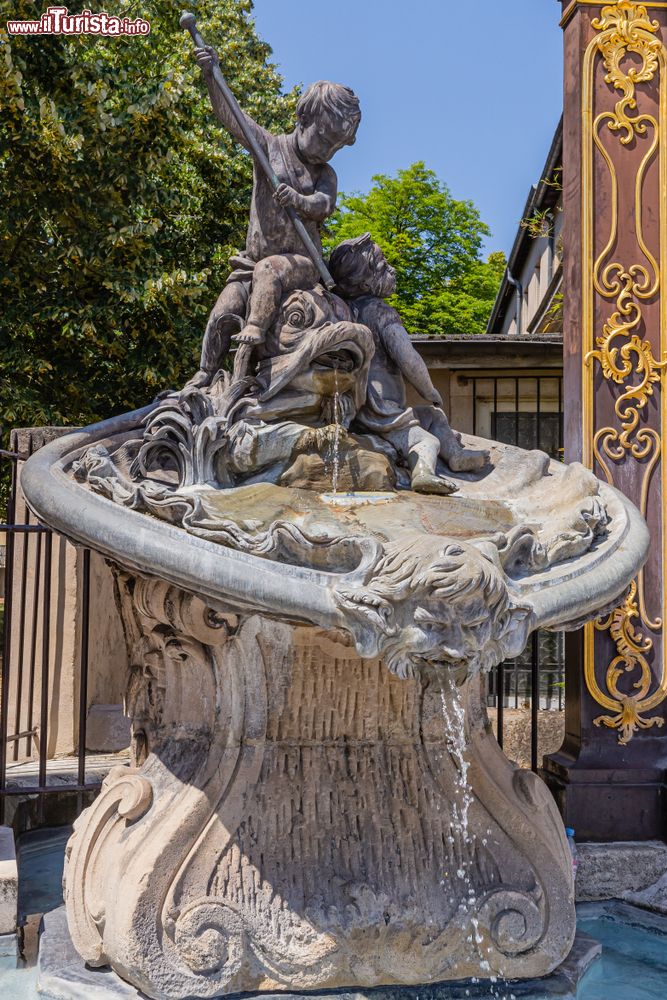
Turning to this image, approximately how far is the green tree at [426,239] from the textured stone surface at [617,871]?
15.7m

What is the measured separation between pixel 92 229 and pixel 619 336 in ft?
20.4

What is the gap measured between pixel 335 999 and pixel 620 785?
192 cm

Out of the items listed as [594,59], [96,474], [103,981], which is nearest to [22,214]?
[594,59]

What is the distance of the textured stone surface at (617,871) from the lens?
4.56 meters

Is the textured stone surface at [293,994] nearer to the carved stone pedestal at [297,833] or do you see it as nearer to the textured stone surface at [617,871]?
the carved stone pedestal at [297,833]

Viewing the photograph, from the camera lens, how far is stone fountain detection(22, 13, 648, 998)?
301 centimetres

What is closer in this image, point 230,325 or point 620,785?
point 230,325

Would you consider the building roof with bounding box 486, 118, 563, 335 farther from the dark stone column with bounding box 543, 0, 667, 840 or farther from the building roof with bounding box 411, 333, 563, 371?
the dark stone column with bounding box 543, 0, 667, 840

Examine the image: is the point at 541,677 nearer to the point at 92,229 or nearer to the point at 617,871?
the point at 617,871

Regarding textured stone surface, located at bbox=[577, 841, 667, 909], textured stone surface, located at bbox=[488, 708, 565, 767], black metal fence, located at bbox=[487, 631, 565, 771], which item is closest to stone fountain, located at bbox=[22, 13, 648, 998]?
textured stone surface, located at bbox=[577, 841, 667, 909]

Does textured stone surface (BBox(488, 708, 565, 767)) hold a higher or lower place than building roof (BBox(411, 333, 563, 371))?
lower

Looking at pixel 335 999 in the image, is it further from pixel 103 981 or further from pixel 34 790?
pixel 34 790

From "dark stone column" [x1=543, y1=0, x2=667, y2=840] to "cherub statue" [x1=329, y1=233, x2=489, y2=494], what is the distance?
104cm

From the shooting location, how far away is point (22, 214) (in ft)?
31.5
